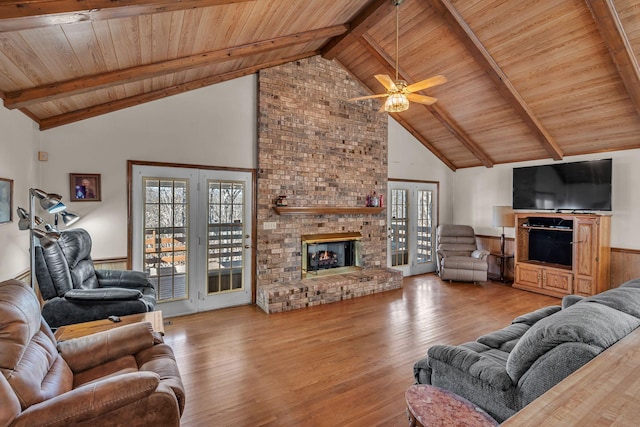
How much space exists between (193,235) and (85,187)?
1.41 m

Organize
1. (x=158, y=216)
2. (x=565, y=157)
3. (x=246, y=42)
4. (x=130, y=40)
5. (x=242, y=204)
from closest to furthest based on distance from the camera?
1. (x=130, y=40)
2. (x=246, y=42)
3. (x=158, y=216)
4. (x=242, y=204)
5. (x=565, y=157)

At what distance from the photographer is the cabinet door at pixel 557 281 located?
5348 mm

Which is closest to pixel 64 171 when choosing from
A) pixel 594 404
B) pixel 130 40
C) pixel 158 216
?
pixel 158 216

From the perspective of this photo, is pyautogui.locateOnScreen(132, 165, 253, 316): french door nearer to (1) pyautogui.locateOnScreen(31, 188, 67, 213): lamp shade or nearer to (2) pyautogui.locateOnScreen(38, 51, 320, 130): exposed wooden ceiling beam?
(2) pyautogui.locateOnScreen(38, 51, 320, 130): exposed wooden ceiling beam

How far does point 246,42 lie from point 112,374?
11.5 feet

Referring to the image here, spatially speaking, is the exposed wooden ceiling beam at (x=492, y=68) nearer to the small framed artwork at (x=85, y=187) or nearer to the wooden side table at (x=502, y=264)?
the wooden side table at (x=502, y=264)

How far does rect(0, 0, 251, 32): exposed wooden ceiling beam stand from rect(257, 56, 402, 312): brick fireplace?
2808mm

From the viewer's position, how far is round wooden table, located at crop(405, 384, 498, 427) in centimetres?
147

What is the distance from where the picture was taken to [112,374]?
6.35ft

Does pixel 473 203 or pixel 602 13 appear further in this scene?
pixel 473 203

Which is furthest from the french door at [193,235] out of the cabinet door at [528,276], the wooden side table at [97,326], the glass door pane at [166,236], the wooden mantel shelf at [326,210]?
the cabinet door at [528,276]

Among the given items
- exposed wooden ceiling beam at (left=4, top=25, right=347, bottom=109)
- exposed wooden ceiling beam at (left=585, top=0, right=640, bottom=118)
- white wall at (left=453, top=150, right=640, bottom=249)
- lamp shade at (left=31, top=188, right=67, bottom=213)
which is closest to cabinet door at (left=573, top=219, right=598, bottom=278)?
white wall at (left=453, top=150, right=640, bottom=249)

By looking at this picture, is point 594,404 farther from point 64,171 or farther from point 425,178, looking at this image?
point 425,178

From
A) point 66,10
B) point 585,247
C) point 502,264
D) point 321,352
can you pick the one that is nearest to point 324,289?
point 321,352
